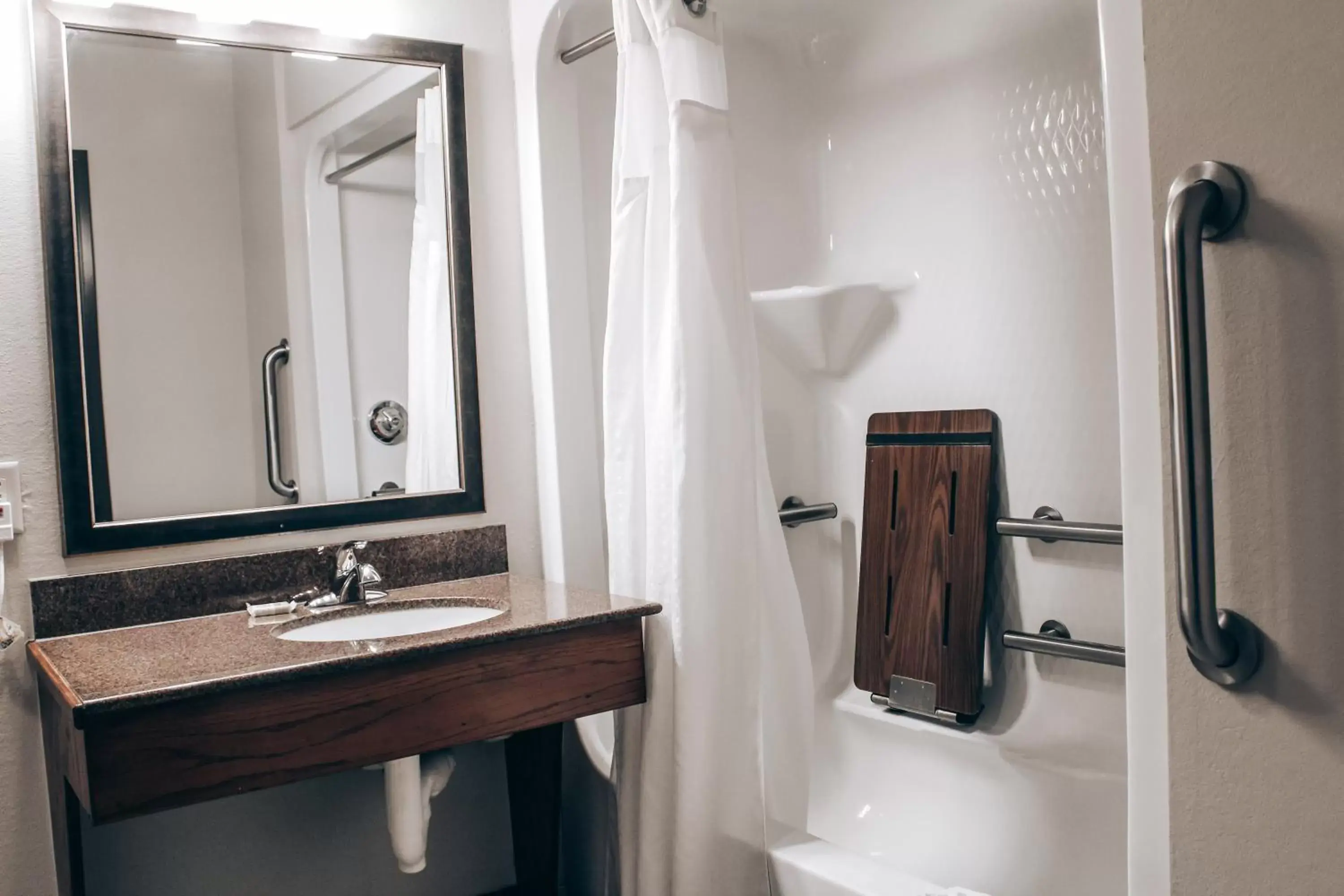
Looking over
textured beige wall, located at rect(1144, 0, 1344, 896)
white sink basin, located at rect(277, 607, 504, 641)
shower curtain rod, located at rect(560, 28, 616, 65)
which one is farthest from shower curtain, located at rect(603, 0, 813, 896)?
textured beige wall, located at rect(1144, 0, 1344, 896)

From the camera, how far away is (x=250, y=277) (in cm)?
186

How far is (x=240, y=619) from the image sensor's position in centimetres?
174

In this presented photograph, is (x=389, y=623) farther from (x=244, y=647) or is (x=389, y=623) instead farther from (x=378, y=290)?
(x=378, y=290)

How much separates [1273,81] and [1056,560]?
136 centimetres

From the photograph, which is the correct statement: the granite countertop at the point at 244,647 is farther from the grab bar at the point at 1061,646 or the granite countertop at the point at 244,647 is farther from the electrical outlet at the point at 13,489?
the grab bar at the point at 1061,646

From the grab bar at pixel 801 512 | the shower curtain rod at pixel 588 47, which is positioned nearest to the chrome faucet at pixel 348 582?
the grab bar at pixel 801 512

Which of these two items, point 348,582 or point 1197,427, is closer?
point 1197,427

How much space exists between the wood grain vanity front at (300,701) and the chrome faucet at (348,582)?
146mm

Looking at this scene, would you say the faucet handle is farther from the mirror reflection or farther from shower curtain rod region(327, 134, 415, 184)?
shower curtain rod region(327, 134, 415, 184)

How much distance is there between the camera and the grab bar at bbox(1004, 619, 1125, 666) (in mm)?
1854

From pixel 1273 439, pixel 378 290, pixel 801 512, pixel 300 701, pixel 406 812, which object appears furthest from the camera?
pixel 801 512

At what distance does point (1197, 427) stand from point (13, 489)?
1.64m

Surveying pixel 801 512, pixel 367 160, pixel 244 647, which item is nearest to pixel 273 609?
pixel 244 647

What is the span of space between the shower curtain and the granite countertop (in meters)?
0.13
